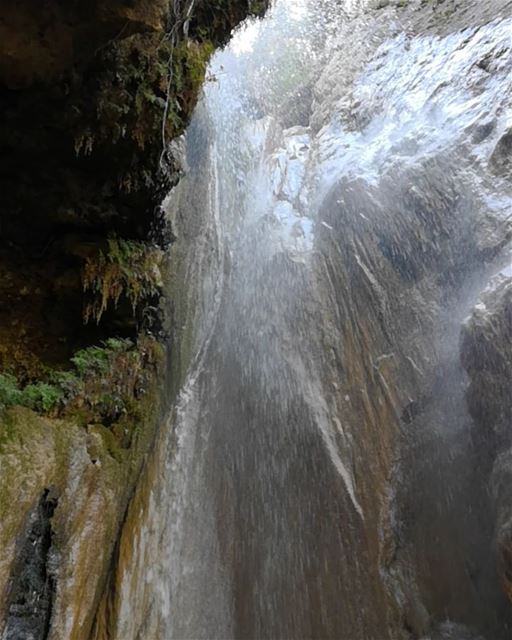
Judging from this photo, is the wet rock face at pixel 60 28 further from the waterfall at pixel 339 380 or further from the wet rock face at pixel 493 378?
the wet rock face at pixel 493 378

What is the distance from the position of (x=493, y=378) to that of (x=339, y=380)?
1864mm

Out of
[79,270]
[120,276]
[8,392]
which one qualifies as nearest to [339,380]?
[120,276]

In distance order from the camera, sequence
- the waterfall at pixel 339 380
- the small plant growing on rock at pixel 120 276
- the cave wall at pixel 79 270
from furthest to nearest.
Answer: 1. the small plant growing on rock at pixel 120 276
2. the waterfall at pixel 339 380
3. the cave wall at pixel 79 270

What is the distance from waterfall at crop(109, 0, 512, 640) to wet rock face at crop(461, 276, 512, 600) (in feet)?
1.24

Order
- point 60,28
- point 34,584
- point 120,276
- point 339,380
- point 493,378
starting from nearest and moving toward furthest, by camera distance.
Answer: point 34,584
point 60,28
point 493,378
point 120,276
point 339,380

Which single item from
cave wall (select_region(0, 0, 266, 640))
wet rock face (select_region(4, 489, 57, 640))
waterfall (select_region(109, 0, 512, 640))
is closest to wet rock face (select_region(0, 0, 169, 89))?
cave wall (select_region(0, 0, 266, 640))

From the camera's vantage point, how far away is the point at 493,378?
17.8 feet

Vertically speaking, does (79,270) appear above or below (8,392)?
above

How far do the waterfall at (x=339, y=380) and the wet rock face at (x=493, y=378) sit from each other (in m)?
0.38

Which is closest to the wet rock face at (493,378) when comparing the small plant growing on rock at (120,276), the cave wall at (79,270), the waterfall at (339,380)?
the waterfall at (339,380)

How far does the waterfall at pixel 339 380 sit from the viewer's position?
5.46 meters

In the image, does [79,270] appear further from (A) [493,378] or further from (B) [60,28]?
(A) [493,378]

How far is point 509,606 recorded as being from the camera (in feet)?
16.6

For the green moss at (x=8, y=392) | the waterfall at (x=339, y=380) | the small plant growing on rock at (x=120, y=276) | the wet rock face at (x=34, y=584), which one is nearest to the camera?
the wet rock face at (x=34, y=584)
